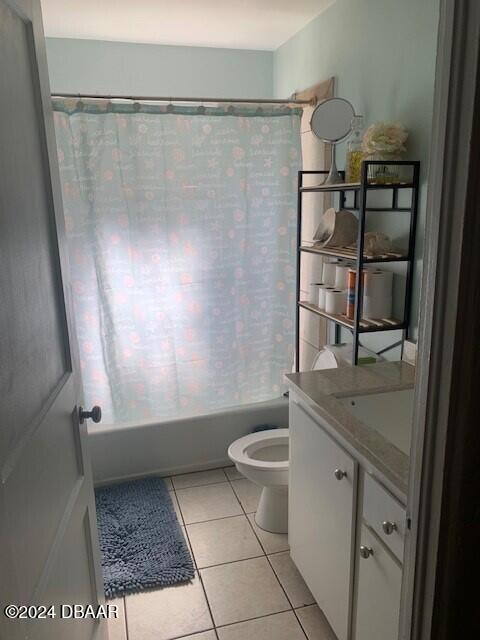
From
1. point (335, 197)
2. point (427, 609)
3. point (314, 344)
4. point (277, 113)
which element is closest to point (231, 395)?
point (314, 344)

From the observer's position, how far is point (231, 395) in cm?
290

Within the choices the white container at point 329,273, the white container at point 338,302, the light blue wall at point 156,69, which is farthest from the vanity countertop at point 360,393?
the light blue wall at point 156,69

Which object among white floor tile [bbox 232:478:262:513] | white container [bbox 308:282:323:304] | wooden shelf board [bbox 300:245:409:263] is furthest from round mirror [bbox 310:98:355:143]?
white floor tile [bbox 232:478:262:513]

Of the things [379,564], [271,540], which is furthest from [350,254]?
[271,540]

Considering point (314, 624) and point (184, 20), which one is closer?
point (314, 624)

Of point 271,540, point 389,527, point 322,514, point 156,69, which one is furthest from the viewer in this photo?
point 156,69

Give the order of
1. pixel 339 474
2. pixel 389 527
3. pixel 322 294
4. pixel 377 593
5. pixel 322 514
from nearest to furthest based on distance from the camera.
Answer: pixel 389 527
pixel 377 593
pixel 339 474
pixel 322 514
pixel 322 294

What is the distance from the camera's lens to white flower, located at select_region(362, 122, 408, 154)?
187 centimetres

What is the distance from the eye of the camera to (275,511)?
2.28 m

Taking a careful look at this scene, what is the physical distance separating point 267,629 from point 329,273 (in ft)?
5.11

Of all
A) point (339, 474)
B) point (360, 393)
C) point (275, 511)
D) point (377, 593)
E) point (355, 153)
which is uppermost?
point (355, 153)

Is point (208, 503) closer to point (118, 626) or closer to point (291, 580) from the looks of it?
point (291, 580)

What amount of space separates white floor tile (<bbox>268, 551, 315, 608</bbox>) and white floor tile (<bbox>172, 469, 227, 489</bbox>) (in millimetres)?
703

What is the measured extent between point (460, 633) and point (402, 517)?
302 millimetres
